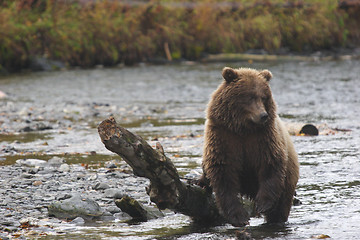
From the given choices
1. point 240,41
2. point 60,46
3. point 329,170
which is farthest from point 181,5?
point 329,170

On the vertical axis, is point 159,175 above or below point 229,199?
above

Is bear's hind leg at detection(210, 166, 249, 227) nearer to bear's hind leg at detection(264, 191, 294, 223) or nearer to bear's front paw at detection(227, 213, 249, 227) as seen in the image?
bear's front paw at detection(227, 213, 249, 227)

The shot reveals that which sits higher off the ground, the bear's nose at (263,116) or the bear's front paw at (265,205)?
the bear's nose at (263,116)

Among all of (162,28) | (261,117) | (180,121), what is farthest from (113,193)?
(162,28)

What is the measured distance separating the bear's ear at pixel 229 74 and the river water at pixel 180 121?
4.50 feet

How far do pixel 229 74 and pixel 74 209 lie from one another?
1950mm

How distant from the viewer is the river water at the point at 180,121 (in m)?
5.40

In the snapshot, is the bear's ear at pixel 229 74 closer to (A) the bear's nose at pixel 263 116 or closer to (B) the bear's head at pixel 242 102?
(B) the bear's head at pixel 242 102

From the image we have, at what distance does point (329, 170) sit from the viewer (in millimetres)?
7441

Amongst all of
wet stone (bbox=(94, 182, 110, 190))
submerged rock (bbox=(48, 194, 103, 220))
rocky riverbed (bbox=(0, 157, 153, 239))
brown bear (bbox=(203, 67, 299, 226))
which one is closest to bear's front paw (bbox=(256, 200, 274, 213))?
brown bear (bbox=(203, 67, 299, 226))

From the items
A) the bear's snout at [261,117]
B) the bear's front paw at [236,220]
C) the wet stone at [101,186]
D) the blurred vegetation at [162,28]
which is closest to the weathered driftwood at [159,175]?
the bear's front paw at [236,220]

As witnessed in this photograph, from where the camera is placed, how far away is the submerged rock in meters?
5.58

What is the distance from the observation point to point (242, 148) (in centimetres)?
515

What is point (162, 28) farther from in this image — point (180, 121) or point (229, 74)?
point (229, 74)
